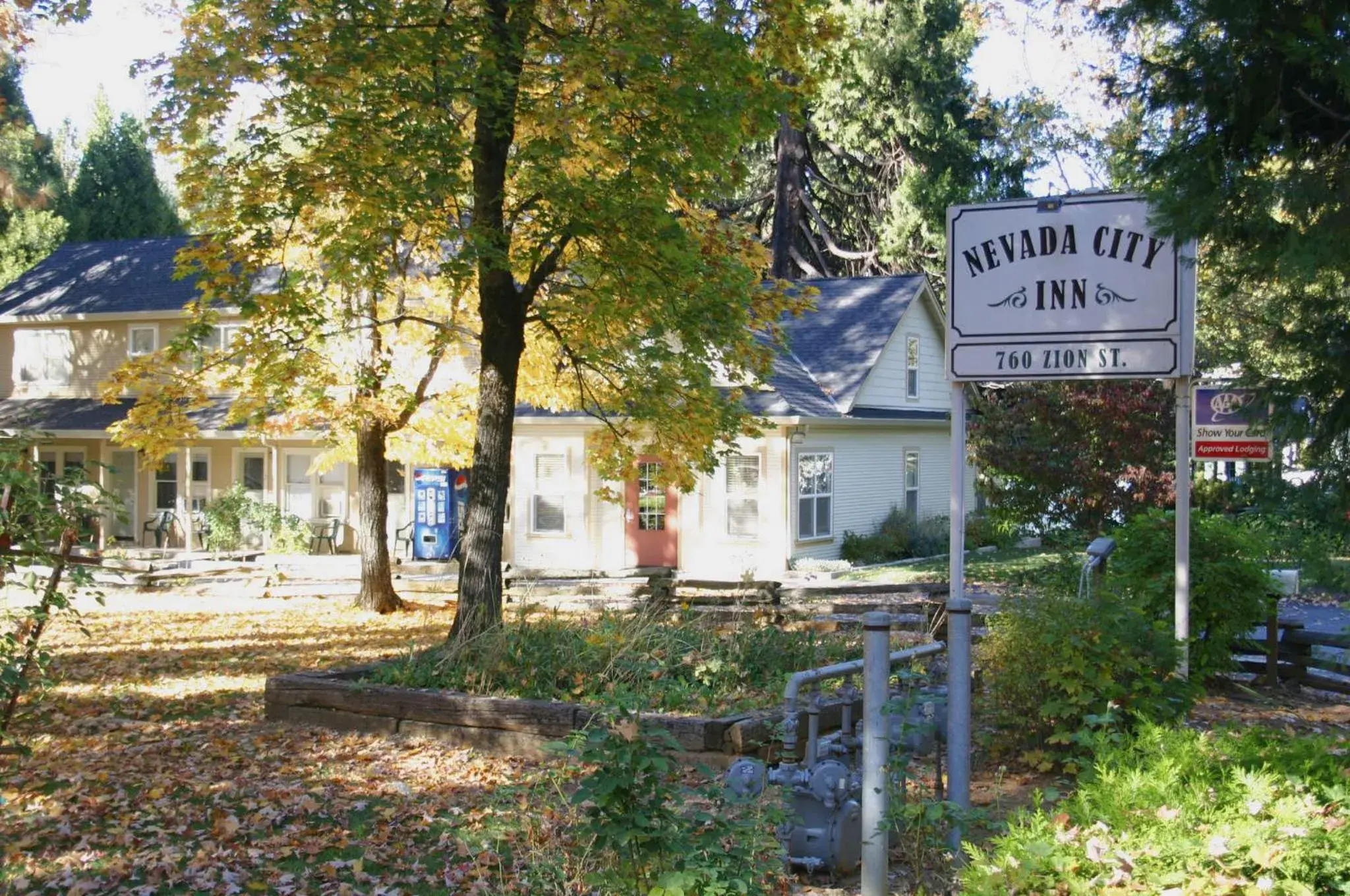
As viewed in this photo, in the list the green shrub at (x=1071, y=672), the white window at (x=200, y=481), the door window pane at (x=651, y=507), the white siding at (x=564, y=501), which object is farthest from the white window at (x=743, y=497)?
the green shrub at (x=1071, y=672)

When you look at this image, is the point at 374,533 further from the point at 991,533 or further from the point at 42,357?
the point at 42,357

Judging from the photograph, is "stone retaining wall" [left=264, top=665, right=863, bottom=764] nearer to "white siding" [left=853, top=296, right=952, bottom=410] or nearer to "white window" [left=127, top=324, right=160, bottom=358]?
"white siding" [left=853, top=296, right=952, bottom=410]

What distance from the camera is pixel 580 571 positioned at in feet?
69.3

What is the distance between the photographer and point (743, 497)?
24250mm

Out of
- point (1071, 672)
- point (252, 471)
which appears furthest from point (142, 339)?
point (1071, 672)

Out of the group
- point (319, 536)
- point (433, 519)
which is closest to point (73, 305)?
point (319, 536)

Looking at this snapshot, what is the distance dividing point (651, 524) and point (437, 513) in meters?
4.58

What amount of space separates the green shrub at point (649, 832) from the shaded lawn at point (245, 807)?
618mm

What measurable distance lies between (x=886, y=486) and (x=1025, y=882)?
24743 millimetres

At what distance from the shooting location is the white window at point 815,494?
24.3 meters

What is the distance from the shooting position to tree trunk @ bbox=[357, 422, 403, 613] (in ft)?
61.3

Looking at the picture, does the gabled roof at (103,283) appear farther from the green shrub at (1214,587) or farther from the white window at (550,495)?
the green shrub at (1214,587)

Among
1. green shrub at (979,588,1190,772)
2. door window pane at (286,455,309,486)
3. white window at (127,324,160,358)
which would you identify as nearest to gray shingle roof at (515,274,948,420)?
door window pane at (286,455,309,486)

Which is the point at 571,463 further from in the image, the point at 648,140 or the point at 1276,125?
the point at 1276,125
